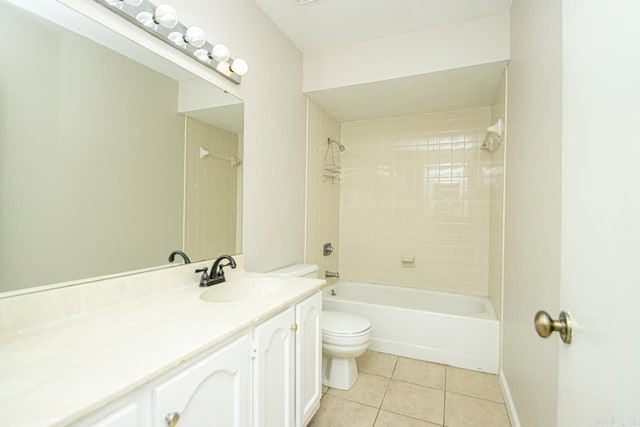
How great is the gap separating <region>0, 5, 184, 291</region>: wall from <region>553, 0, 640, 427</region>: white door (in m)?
1.43

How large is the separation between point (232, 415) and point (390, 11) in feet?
8.00

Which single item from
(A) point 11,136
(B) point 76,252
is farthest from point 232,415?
(A) point 11,136

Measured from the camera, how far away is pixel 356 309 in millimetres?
2508

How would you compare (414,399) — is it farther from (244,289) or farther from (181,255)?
(181,255)

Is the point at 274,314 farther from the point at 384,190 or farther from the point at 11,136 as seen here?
the point at 384,190

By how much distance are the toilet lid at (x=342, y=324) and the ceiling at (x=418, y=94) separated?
187 centimetres

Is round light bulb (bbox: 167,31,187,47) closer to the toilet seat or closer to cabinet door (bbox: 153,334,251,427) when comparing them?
cabinet door (bbox: 153,334,251,427)

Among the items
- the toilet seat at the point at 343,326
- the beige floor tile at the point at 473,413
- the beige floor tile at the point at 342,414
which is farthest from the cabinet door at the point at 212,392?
the beige floor tile at the point at 473,413

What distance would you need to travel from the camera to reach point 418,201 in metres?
3.08

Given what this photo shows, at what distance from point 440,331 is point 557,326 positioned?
181 cm

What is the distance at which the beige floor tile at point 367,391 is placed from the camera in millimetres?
1783

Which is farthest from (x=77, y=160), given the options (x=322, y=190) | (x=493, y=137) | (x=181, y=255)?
(x=493, y=137)

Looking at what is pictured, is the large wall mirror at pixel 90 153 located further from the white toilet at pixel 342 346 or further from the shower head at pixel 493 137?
the shower head at pixel 493 137

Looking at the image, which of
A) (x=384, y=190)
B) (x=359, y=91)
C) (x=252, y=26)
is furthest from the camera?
(x=384, y=190)
